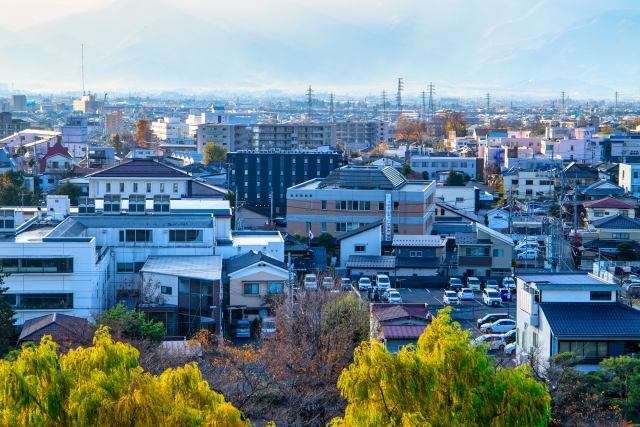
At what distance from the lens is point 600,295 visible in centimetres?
918

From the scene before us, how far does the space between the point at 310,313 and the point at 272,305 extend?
1.89 metres

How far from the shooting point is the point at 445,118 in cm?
5503

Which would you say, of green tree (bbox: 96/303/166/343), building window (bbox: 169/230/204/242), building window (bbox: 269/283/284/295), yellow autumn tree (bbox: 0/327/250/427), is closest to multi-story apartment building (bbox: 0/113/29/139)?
building window (bbox: 169/230/204/242)

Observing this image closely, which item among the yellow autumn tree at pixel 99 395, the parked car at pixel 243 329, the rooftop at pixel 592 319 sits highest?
the yellow autumn tree at pixel 99 395

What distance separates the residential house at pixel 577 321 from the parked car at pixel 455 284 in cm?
460

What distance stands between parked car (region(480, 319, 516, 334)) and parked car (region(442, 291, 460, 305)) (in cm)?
148

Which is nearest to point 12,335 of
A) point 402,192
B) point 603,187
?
point 402,192

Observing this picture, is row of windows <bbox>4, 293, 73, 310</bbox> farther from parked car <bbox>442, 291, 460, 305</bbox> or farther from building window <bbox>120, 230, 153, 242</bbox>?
parked car <bbox>442, 291, 460, 305</bbox>

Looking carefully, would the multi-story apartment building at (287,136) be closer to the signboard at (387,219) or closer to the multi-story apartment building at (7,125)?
the multi-story apartment building at (7,125)

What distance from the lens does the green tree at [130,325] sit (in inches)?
365

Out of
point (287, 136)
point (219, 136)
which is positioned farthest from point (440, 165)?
point (219, 136)

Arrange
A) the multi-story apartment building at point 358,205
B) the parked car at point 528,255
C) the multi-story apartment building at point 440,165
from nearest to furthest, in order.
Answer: the parked car at point 528,255
the multi-story apartment building at point 358,205
the multi-story apartment building at point 440,165

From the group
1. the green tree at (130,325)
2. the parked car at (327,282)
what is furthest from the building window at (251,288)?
the green tree at (130,325)

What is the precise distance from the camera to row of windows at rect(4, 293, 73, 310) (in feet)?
34.5
